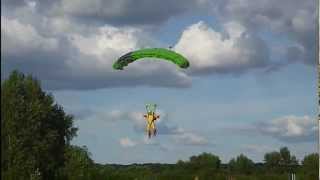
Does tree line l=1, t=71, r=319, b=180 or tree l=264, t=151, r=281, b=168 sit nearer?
tree line l=1, t=71, r=319, b=180

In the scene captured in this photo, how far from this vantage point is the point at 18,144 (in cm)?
5691

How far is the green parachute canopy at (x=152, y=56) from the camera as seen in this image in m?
34.2

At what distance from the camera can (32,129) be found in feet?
191

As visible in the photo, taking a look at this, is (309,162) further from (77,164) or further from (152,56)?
(152,56)

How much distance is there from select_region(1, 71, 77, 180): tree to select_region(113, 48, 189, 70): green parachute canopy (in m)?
22.3

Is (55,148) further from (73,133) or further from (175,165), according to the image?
(175,165)

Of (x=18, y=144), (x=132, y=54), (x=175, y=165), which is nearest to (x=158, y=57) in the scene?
(x=132, y=54)

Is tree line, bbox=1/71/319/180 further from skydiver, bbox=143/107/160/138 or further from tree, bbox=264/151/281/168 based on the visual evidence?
tree, bbox=264/151/281/168

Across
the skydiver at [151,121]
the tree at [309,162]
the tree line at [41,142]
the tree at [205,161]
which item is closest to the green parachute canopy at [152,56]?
the skydiver at [151,121]

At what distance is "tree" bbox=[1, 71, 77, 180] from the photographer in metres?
56.6

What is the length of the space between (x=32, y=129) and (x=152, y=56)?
2553cm

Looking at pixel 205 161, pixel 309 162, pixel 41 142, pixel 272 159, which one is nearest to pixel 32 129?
pixel 41 142

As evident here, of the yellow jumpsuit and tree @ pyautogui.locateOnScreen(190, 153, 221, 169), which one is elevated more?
tree @ pyautogui.locateOnScreen(190, 153, 221, 169)

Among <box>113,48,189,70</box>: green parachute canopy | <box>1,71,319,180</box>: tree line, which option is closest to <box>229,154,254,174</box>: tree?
<box>1,71,319,180</box>: tree line
